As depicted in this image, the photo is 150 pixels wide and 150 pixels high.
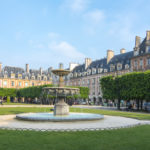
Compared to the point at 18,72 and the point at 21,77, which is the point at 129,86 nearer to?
the point at 21,77

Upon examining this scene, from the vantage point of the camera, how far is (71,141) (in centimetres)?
808

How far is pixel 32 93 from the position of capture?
2655 inches

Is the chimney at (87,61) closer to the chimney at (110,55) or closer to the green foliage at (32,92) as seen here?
the chimney at (110,55)

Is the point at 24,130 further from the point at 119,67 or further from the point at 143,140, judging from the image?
the point at 119,67

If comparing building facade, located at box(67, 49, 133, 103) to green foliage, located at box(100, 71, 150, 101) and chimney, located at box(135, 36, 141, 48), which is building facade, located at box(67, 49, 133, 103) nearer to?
chimney, located at box(135, 36, 141, 48)

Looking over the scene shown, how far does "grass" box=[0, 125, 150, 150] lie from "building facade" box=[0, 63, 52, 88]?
78.3 metres

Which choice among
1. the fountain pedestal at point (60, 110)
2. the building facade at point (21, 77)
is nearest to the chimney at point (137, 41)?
the fountain pedestal at point (60, 110)

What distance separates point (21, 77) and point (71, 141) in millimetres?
83380

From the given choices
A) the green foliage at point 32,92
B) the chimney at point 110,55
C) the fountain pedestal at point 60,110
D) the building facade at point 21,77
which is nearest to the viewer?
the fountain pedestal at point 60,110

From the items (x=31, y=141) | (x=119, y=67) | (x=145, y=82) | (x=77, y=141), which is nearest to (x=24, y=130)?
(x=31, y=141)

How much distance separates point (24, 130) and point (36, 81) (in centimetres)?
8379

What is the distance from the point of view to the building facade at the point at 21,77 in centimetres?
8400

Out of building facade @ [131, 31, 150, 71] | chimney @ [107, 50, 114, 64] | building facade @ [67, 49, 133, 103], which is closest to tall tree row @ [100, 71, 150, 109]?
building facade @ [131, 31, 150, 71]

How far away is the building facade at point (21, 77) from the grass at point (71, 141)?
78.3m
